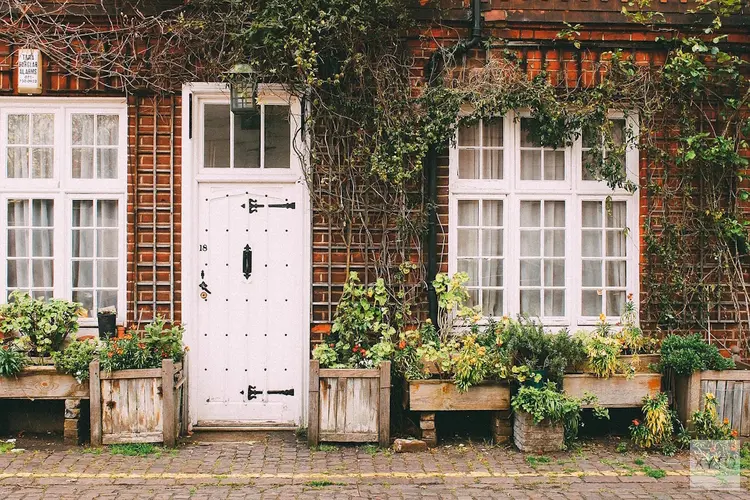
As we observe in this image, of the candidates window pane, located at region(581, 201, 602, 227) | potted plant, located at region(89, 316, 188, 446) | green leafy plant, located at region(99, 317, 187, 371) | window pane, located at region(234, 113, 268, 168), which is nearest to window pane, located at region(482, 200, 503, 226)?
window pane, located at region(581, 201, 602, 227)

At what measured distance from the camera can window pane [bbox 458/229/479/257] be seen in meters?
8.11

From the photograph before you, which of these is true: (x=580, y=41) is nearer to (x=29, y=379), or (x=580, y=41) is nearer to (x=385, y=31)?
(x=385, y=31)

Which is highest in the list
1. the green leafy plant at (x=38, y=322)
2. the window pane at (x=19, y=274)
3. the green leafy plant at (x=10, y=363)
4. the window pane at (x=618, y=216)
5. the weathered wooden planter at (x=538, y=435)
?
the window pane at (x=618, y=216)

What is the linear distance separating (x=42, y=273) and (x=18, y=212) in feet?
2.19

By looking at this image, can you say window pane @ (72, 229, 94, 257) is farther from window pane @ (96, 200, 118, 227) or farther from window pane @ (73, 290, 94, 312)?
window pane @ (73, 290, 94, 312)

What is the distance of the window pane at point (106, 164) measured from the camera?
7.90 metres

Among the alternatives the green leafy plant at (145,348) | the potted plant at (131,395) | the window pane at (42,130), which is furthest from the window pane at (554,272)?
the window pane at (42,130)

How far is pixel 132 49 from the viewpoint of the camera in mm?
7691

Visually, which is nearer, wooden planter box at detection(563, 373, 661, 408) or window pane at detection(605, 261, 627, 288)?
wooden planter box at detection(563, 373, 661, 408)

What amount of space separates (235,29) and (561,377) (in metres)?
4.54

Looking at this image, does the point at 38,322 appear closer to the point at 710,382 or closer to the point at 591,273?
the point at 591,273

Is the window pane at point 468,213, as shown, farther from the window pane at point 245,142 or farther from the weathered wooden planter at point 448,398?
the window pane at point 245,142

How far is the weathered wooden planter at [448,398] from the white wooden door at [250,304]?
53.3 inches

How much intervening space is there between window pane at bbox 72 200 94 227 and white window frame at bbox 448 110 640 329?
374 centimetres
